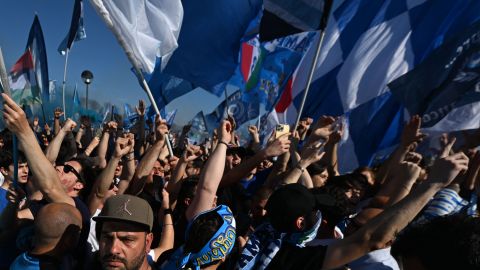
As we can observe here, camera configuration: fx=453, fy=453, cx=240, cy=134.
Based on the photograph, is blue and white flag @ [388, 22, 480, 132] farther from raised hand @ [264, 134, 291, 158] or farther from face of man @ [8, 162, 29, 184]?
face of man @ [8, 162, 29, 184]

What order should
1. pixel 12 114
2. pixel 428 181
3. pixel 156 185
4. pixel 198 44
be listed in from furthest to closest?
pixel 198 44, pixel 156 185, pixel 12 114, pixel 428 181

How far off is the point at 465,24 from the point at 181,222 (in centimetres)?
374

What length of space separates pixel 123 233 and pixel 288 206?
2.65 ft

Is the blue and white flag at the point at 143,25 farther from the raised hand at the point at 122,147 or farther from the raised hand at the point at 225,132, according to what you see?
the raised hand at the point at 225,132

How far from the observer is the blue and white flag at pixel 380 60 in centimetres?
527

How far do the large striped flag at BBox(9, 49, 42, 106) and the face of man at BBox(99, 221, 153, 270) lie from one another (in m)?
5.44

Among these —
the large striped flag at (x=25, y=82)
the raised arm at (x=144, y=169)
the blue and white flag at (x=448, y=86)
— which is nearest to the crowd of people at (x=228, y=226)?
the raised arm at (x=144, y=169)

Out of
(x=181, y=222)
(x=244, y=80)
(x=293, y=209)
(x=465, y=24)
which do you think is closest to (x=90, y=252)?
(x=181, y=222)

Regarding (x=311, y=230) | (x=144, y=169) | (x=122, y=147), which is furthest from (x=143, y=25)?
(x=311, y=230)

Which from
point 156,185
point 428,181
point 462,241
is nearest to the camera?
point 462,241

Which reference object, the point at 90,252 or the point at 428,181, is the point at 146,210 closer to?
the point at 90,252

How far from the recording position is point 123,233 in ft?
7.13

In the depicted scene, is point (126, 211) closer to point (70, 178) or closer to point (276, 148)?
point (70, 178)

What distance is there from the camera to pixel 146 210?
225 centimetres
